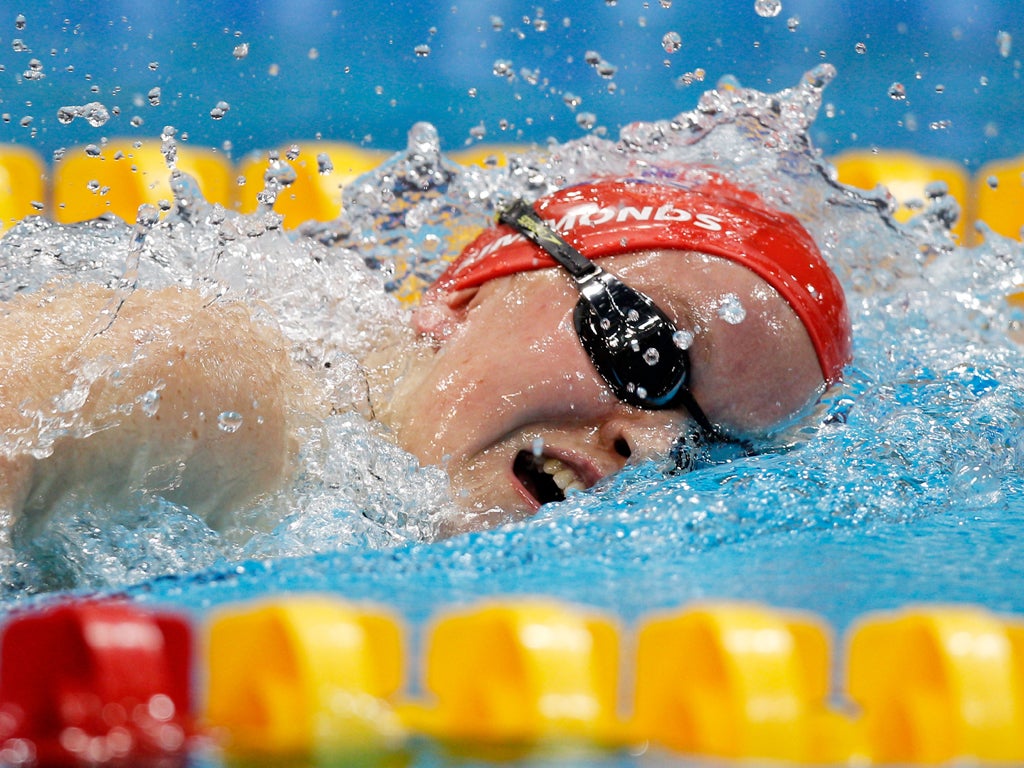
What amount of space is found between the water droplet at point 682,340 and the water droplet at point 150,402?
0.66m

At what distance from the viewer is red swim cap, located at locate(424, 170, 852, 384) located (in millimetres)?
1558

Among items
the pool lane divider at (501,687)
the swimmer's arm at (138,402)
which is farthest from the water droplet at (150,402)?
the pool lane divider at (501,687)

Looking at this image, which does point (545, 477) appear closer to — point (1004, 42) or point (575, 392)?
point (575, 392)

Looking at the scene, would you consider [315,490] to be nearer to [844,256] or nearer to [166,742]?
[166,742]

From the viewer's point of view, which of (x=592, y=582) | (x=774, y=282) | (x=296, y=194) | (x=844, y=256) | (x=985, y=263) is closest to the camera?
(x=592, y=582)

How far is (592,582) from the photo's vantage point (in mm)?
1176

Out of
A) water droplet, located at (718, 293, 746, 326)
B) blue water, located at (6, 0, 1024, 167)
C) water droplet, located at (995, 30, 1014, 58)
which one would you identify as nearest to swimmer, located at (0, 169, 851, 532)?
water droplet, located at (718, 293, 746, 326)

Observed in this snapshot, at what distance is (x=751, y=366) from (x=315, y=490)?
0.58 meters

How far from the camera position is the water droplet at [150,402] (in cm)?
124

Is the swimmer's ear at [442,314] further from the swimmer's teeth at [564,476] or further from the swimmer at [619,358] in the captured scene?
the swimmer's teeth at [564,476]

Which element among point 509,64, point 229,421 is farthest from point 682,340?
point 509,64

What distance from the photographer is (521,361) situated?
1.51 metres

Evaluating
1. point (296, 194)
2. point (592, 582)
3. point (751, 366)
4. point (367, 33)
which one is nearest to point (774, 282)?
point (751, 366)

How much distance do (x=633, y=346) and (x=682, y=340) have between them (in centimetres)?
8
